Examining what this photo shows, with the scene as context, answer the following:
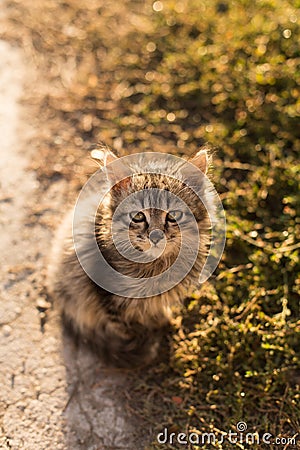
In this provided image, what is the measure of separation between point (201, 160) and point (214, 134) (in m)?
1.70

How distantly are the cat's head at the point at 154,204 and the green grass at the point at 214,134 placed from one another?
808mm

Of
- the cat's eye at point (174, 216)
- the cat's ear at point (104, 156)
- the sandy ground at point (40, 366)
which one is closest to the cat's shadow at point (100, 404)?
the sandy ground at point (40, 366)

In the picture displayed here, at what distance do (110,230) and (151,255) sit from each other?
0.24 metres

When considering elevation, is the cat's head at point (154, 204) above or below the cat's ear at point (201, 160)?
below

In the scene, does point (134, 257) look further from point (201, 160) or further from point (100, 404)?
point (100, 404)

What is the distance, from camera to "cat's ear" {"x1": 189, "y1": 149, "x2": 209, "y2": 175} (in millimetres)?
2859

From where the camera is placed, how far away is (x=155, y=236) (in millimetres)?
2705

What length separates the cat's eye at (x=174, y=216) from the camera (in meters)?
2.76

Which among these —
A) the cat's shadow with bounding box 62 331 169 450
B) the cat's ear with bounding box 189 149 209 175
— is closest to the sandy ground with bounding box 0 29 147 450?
the cat's shadow with bounding box 62 331 169 450

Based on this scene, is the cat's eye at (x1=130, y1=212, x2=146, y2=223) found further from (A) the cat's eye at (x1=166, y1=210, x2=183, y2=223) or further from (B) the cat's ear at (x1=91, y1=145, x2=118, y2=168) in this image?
(B) the cat's ear at (x1=91, y1=145, x2=118, y2=168)

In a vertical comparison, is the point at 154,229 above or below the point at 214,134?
below

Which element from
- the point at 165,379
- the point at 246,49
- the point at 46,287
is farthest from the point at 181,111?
the point at 165,379

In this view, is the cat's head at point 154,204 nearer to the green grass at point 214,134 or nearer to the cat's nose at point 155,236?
the cat's nose at point 155,236

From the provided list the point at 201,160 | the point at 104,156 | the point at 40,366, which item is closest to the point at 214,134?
the point at 201,160
